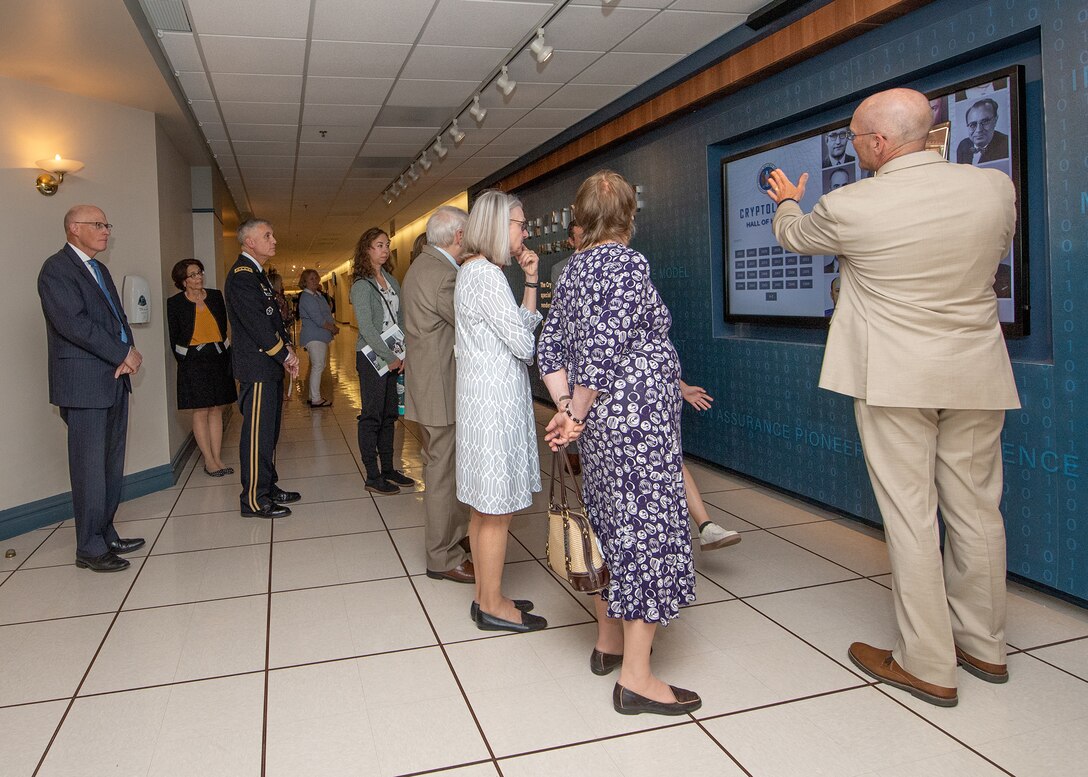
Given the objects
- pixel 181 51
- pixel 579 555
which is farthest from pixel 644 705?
pixel 181 51

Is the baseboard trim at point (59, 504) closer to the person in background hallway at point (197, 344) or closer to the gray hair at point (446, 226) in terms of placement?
the person in background hallway at point (197, 344)

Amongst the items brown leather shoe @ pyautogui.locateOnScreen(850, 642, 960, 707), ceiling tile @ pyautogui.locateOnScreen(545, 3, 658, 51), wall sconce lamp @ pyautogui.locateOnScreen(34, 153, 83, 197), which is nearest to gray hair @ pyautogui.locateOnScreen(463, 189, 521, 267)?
brown leather shoe @ pyautogui.locateOnScreen(850, 642, 960, 707)

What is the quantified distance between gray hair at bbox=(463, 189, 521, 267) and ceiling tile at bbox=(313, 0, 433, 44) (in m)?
1.94

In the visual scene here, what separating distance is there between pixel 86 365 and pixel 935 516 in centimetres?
334

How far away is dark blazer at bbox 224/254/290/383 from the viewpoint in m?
4.03

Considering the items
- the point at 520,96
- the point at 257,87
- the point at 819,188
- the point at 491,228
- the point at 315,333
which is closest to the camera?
the point at 491,228

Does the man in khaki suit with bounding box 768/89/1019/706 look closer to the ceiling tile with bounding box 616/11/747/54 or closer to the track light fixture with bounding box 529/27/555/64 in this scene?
the ceiling tile with bounding box 616/11/747/54

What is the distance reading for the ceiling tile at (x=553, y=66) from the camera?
4.71 metres

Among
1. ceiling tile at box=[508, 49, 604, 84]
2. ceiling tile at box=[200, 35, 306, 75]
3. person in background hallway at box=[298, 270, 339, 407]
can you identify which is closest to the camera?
ceiling tile at box=[200, 35, 306, 75]

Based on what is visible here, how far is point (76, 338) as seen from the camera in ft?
10.8

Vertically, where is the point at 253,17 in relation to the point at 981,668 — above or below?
above

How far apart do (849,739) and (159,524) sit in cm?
356

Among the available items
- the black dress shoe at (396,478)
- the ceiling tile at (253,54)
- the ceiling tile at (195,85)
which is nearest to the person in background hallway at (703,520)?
the black dress shoe at (396,478)

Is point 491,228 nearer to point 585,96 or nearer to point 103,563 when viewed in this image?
point 103,563
